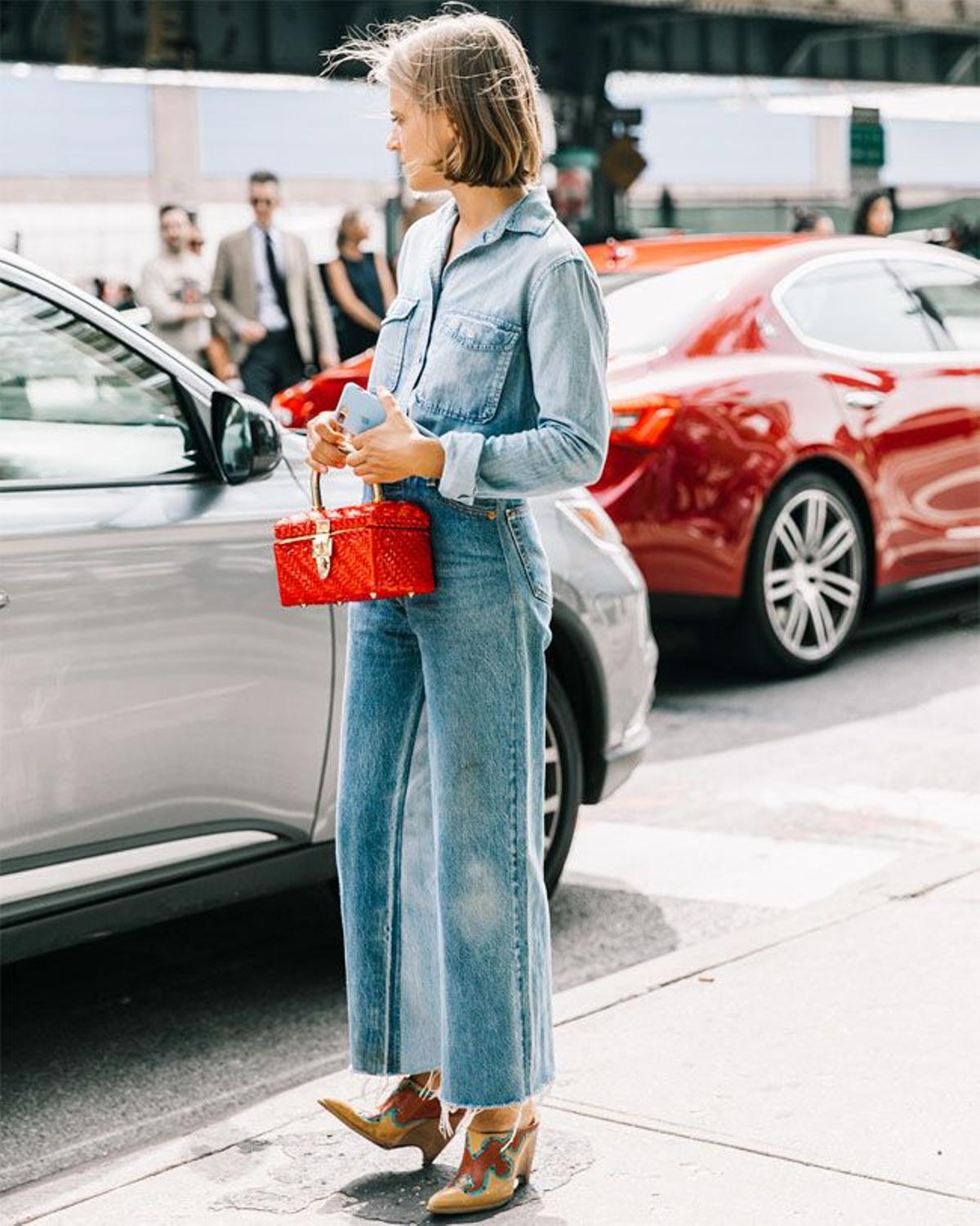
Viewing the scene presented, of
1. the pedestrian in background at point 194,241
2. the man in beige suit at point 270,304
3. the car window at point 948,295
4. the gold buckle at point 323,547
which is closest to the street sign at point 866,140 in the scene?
the pedestrian in background at point 194,241

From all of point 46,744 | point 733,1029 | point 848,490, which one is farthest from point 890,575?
point 46,744

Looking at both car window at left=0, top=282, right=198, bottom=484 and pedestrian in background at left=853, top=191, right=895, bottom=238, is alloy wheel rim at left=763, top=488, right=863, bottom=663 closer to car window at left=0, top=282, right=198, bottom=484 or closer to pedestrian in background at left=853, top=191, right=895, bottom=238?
car window at left=0, top=282, right=198, bottom=484

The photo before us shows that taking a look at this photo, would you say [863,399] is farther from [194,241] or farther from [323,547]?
[194,241]

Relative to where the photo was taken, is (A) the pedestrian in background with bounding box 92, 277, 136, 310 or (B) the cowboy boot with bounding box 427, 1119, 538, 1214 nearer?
(B) the cowboy boot with bounding box 427, 1119, 538, 1214

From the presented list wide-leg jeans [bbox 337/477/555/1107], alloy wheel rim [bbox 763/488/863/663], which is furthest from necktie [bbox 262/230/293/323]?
wide-leg jeans [bbox 337/477/555/1107]

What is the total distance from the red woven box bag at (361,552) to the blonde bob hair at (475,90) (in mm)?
541

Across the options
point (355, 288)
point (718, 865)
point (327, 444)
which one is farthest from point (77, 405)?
point (355, 288)

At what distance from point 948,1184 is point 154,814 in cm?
174

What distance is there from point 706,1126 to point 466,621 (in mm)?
1059

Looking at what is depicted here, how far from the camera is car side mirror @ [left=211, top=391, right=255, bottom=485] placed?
4664mm

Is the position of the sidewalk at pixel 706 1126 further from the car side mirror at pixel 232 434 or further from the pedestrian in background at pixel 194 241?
the pedestrian in background at pixel 194 241

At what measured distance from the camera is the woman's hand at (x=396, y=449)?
11.3 feet

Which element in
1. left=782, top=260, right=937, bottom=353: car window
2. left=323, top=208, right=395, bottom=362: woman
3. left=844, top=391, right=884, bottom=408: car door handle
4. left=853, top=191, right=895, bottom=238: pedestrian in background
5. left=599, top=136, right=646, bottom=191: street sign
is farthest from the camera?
left=599, top=136, right=646, bottom=191: street sign

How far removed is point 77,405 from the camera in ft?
15.1
